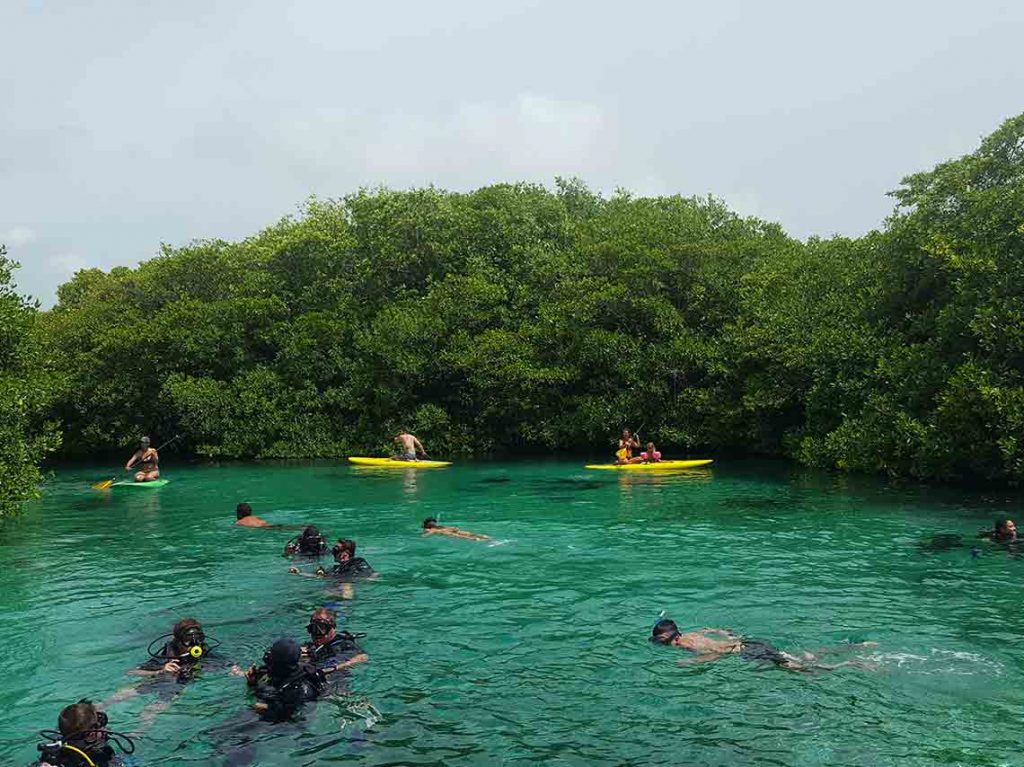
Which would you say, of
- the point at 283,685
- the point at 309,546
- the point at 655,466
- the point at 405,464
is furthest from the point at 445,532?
the point at 405,464

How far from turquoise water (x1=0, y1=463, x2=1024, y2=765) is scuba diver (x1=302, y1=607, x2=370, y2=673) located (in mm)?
468

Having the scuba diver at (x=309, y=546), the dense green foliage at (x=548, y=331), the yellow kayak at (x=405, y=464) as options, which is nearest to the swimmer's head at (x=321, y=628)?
the scuba diver at (x=309, y=546)

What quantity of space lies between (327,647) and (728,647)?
4.76 meters

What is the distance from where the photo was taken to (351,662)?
10.2 m

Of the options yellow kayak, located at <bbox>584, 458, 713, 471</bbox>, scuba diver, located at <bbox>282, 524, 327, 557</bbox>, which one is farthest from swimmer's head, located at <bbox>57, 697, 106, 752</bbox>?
yellow kayak, located at <bbox>584, 458, 713, 471</bbox>

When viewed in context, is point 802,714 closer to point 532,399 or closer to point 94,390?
point 532,399

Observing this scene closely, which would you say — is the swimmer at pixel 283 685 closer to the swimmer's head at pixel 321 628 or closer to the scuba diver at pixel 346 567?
the swimmer's head at pixel 321 628

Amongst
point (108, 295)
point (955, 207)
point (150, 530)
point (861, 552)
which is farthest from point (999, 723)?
point (108, 295)

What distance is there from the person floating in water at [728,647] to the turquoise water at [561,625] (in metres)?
0.20

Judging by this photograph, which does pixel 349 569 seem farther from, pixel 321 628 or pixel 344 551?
pixel 321 628

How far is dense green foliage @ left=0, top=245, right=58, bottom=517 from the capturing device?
17766 millimetres

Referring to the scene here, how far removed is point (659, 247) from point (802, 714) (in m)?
30.3

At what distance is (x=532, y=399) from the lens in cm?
3819

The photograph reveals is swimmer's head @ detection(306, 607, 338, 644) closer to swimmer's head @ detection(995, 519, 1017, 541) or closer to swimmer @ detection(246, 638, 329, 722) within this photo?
swimmer @ detection(246, 638, 329, 722)
